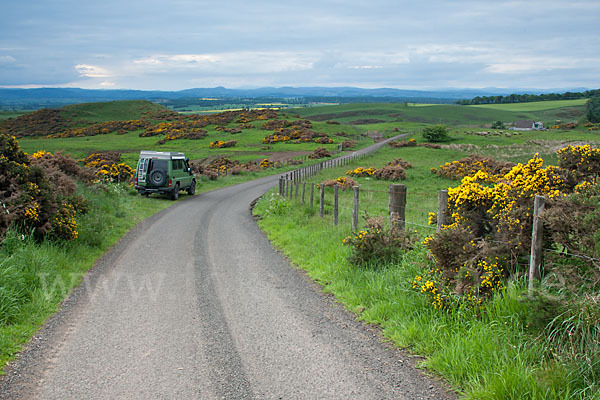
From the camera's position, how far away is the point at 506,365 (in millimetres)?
4605

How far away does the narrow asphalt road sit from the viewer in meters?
4.91

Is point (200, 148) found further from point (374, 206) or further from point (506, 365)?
point (506, 365)

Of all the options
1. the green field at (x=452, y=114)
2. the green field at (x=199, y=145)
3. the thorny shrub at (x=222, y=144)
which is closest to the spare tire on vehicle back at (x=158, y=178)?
the green field at (x=199, y=145)

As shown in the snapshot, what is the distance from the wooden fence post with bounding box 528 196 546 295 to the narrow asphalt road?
1901 mm

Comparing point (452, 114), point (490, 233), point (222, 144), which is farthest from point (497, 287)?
point (452, 114)

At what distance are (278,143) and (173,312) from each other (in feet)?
219

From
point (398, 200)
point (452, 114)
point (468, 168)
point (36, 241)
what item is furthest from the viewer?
point (452, 114)

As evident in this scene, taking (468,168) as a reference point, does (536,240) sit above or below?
above

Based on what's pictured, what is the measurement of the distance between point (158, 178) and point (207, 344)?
21078 millimetres

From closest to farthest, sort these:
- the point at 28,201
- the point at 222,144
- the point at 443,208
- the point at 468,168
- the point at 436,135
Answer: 1. the point at 443,208
2. the point at 28,201
3. the point at 468,168
4. the point at 222,144
5. the point at 436,135

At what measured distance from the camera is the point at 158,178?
2591cm

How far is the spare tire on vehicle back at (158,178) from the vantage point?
84.7ft

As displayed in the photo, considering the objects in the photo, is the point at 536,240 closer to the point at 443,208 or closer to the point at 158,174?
the point at 443,208

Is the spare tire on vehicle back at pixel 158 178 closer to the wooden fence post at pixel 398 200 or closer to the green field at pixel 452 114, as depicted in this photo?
the wooden fence post at pixel 398 200
